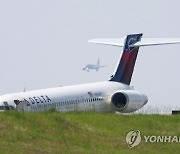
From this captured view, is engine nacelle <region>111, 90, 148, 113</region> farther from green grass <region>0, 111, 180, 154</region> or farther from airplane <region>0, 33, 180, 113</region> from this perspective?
green grass <region>0, 111, 180, 154</region>

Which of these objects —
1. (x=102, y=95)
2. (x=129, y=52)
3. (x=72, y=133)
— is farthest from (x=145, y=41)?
(x=72, y=133)

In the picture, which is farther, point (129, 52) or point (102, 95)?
point (129, 52)

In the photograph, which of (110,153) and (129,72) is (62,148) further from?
(129,72)

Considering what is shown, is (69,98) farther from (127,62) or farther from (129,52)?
(129,52)

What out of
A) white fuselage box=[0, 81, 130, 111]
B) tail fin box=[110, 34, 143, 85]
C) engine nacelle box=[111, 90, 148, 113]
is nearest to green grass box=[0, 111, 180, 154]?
white fuselage box=[0, 81, 130, 111]

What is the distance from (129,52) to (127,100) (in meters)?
6.05

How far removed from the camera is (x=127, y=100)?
36.7 m

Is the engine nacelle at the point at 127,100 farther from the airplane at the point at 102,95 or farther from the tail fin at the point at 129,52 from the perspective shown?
the tail fin at the point at 129,52

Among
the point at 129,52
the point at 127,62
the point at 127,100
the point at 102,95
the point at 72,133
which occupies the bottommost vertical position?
the point at 102,95

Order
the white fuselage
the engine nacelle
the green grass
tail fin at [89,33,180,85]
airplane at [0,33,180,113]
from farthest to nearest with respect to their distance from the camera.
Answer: tail fin at [89,33,180,85] < the engine nacelle < airplane at [0,33,180,113] < the white fuselage < the green grass

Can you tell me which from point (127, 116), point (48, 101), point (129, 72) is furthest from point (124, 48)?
point (127, 116)

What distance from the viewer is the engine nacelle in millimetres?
36694

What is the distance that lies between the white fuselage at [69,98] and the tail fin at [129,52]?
1362mm

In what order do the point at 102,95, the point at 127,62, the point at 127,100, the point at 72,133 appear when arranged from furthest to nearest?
the point at 127,62 → the point at 102,95 → the point at 127,100 → the point at 72,133
